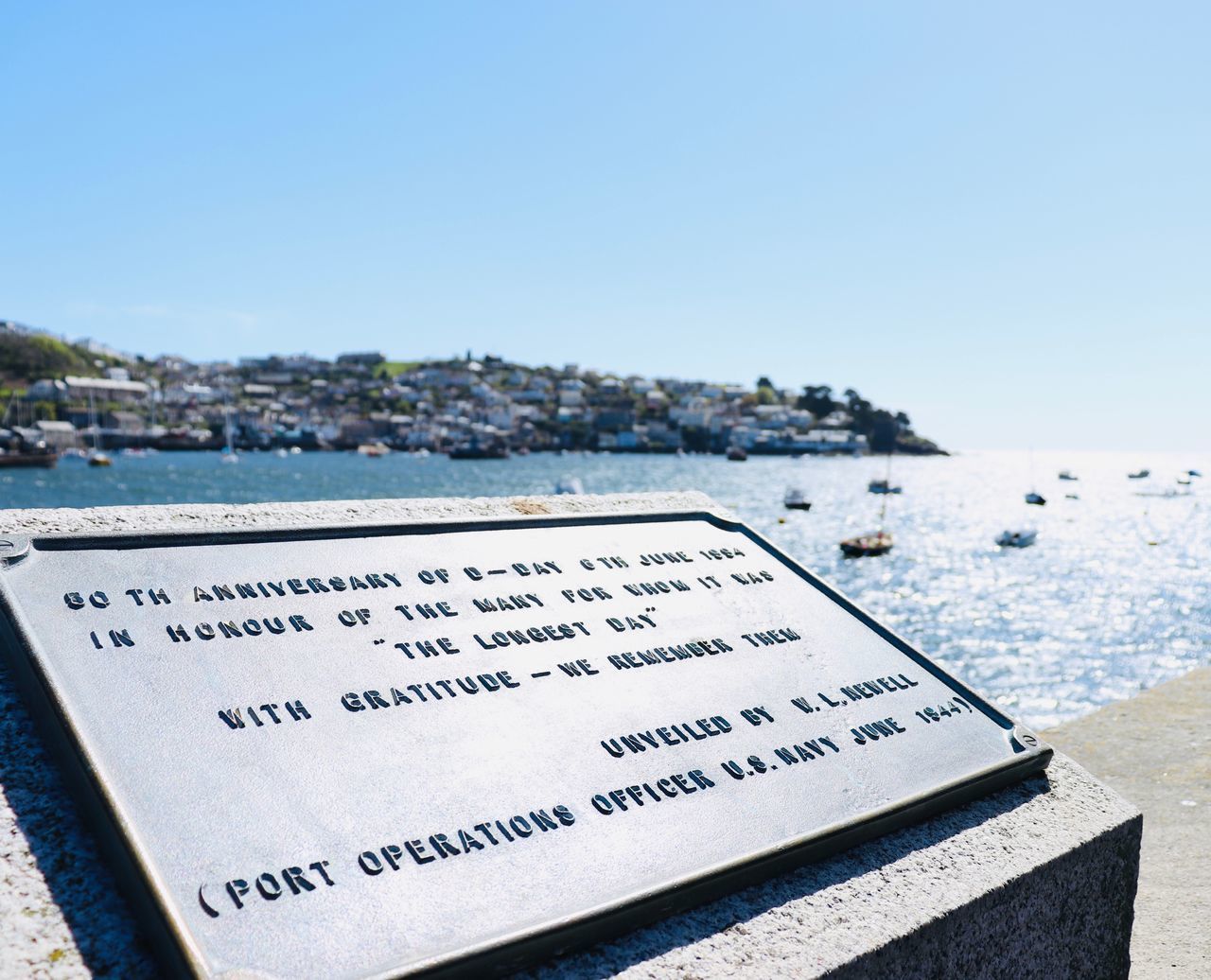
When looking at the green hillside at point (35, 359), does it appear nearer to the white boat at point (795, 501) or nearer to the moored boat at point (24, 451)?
the moored boat at point (24, 451)

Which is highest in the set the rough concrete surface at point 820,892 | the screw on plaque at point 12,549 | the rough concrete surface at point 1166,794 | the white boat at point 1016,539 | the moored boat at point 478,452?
the screw on plaque at point 12,549

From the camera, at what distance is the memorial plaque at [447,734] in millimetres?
1826

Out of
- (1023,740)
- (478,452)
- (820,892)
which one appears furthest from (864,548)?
(478,452)

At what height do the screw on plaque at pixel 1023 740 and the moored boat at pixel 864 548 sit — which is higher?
the screw on plaque at pixel 1023 740

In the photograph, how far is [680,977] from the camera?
6.48 feet

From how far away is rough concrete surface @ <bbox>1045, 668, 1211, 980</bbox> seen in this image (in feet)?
12.0

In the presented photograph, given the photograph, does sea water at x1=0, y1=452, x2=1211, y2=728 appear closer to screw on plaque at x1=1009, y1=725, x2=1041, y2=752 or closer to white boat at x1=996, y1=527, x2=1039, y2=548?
white boat at x1=996, y1=527, x2=1039, y2=548

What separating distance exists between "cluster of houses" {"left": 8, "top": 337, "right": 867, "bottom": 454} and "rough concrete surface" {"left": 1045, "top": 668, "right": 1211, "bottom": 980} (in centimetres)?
11137

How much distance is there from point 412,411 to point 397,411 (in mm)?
2418

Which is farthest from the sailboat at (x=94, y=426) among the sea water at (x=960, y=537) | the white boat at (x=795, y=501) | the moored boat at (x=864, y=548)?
the moored boat at (x=864, y=548)

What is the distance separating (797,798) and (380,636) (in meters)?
1.20

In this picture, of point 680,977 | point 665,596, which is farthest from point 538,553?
point 680,977

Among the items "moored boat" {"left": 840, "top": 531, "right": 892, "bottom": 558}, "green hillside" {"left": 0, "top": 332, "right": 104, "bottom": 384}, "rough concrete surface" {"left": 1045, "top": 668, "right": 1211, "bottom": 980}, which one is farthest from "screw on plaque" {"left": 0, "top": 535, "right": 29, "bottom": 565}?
"green hillside" {"left": 0, "top": 332, "right": 104, "bottom": 384}

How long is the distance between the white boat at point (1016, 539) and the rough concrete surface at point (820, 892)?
46.7m
